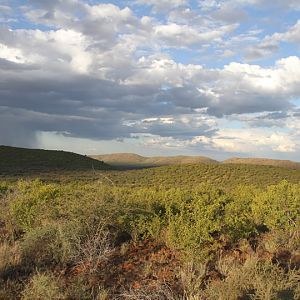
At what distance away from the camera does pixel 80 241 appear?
970 cm

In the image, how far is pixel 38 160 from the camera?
70.1 m

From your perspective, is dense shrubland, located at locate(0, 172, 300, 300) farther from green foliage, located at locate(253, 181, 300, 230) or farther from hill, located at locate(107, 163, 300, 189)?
hill, located at locate(107, 163, 300, 189)

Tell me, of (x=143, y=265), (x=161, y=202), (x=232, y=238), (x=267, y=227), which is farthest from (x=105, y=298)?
(x=267, y=227)

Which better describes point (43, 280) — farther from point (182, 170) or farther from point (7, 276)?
point (182, 170)

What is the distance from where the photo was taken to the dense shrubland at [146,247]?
763 centimetres

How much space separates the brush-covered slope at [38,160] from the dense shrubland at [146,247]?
155 feet

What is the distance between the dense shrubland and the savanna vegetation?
0.02 metres

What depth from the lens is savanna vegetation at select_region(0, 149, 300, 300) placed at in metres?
7.63

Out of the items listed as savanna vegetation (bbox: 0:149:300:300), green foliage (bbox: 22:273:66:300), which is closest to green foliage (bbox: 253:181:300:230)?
savanna vegetation (bbox: 0:149:300:300)

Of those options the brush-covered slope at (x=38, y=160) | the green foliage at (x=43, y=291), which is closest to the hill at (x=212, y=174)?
the brush-covered slope at (x=38, y=160)

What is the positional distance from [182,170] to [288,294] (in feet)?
171

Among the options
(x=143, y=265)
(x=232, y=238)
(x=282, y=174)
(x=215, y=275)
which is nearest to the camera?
(x=215, y=275)

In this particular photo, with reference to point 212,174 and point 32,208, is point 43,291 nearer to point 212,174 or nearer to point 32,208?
point 32,208

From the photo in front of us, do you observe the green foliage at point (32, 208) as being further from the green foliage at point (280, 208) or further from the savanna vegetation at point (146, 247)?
the green foliage at point (280, 208)
